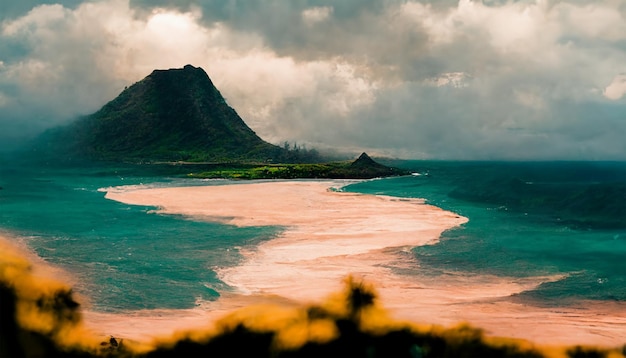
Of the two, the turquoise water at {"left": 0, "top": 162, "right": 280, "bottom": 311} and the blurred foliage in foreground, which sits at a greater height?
the blurred foliage in foreground

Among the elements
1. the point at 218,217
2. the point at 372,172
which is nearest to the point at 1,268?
the point at 218,217

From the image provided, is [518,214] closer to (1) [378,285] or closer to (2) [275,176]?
(1) [378,285]

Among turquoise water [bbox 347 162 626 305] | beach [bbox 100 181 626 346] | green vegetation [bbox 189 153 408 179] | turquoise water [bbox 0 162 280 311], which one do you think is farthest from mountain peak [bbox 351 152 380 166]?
beach [bbox 100 181 626 346]

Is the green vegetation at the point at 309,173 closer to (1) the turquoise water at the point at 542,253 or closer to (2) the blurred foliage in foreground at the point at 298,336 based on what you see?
Result: (1) the turquoise water at the point at 542,253

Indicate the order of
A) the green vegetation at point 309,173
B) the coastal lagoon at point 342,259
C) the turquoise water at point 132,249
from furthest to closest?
the green vegetation at point 309,173
the turquoise water at point 132,249
the coastal lagoon at point 342,259

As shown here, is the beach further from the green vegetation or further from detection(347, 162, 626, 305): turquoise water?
the green vegetation

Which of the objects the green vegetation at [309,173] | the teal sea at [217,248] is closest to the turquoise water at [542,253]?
the teal sea at [217,248]

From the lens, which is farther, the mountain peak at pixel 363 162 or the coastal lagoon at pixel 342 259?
the mountain peak at pixel 363 162

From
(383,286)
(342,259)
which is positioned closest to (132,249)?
(342,259)

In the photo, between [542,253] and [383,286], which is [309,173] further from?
[383,286]
